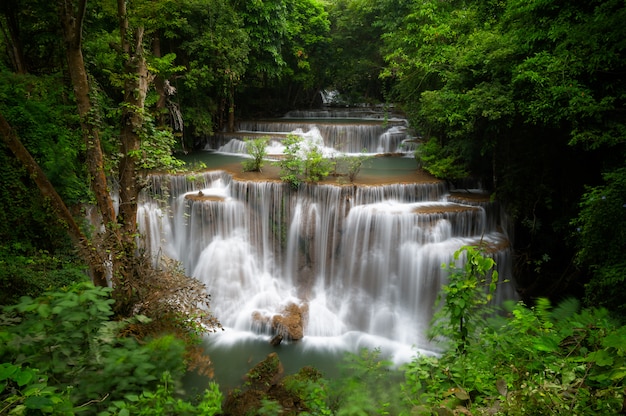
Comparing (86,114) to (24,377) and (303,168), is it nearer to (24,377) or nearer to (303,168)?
(24,377)

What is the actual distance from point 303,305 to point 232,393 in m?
3.44

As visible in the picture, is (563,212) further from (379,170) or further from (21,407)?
(21,407)

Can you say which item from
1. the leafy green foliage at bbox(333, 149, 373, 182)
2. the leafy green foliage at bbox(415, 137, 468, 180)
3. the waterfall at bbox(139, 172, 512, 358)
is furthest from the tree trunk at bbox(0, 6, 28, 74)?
the leafy green foliage at bbox(415, 137, 468, 180)

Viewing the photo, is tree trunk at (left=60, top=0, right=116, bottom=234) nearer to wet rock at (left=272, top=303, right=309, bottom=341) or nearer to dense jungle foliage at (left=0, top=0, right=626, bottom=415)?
dense jungle foliage at (left=0, top=0, right=626, bottom=415)

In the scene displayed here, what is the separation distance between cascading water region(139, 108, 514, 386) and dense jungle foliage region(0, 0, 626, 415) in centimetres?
137

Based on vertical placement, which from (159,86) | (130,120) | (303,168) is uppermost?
(159,86)

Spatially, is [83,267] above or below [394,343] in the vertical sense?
above

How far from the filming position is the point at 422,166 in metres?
11.2

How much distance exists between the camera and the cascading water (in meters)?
8.49

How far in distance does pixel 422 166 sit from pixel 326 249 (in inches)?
170

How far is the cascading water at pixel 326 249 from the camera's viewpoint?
27.9ft

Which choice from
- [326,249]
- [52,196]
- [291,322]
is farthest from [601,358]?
[326,249]

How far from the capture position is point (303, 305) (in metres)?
8.96

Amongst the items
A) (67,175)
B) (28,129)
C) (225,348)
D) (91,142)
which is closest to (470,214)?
(225,348)
